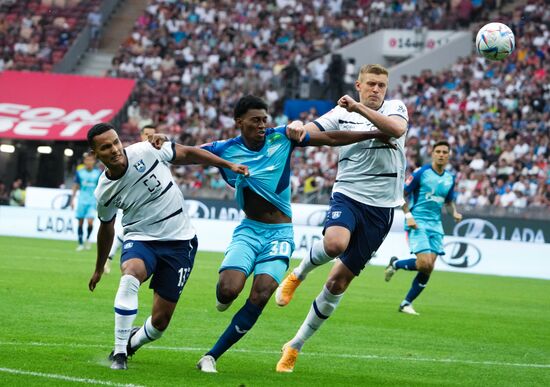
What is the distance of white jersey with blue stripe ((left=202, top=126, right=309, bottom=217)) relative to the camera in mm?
10039

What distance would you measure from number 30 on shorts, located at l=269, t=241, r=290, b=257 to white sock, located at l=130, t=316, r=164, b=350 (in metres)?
1.26

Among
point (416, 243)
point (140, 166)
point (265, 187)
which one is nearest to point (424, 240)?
point (416, 243)

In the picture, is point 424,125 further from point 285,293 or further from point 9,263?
point 285,293

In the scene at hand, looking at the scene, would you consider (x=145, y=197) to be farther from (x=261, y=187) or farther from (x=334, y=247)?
(x=334, y=247)

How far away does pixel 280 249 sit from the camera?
991 cm

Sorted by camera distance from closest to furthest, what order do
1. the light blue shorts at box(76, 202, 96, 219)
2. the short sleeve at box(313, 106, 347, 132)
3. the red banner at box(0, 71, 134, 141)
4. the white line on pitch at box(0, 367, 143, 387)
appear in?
the white line on pitch at box(0, 367, 143, 387) < the short sleeve at box(313, 106, 347, 132) < the light blue shorts at box(76, 202, 96, 219) < the red banner at box(0, 71, 134, 141)

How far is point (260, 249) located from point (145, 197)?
1179mm

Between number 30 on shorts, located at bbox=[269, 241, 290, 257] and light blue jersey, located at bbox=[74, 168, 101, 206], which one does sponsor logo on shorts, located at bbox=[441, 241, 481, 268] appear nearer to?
light blue jersey, located at bbox=[74, 168, 101, 206]

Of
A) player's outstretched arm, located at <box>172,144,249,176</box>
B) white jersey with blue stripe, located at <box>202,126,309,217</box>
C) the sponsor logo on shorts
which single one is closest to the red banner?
the sponsor logo on shorts

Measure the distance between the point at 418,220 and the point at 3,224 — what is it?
19114mm

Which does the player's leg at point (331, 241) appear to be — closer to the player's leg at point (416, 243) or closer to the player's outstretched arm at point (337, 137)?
the player's outstretched arm at point (337, 137)

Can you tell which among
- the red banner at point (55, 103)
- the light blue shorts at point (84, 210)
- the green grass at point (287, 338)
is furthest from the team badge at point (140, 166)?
the red banner at point (55, 103)

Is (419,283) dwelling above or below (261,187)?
below

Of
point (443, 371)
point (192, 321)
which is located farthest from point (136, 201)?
point (192, 321)
